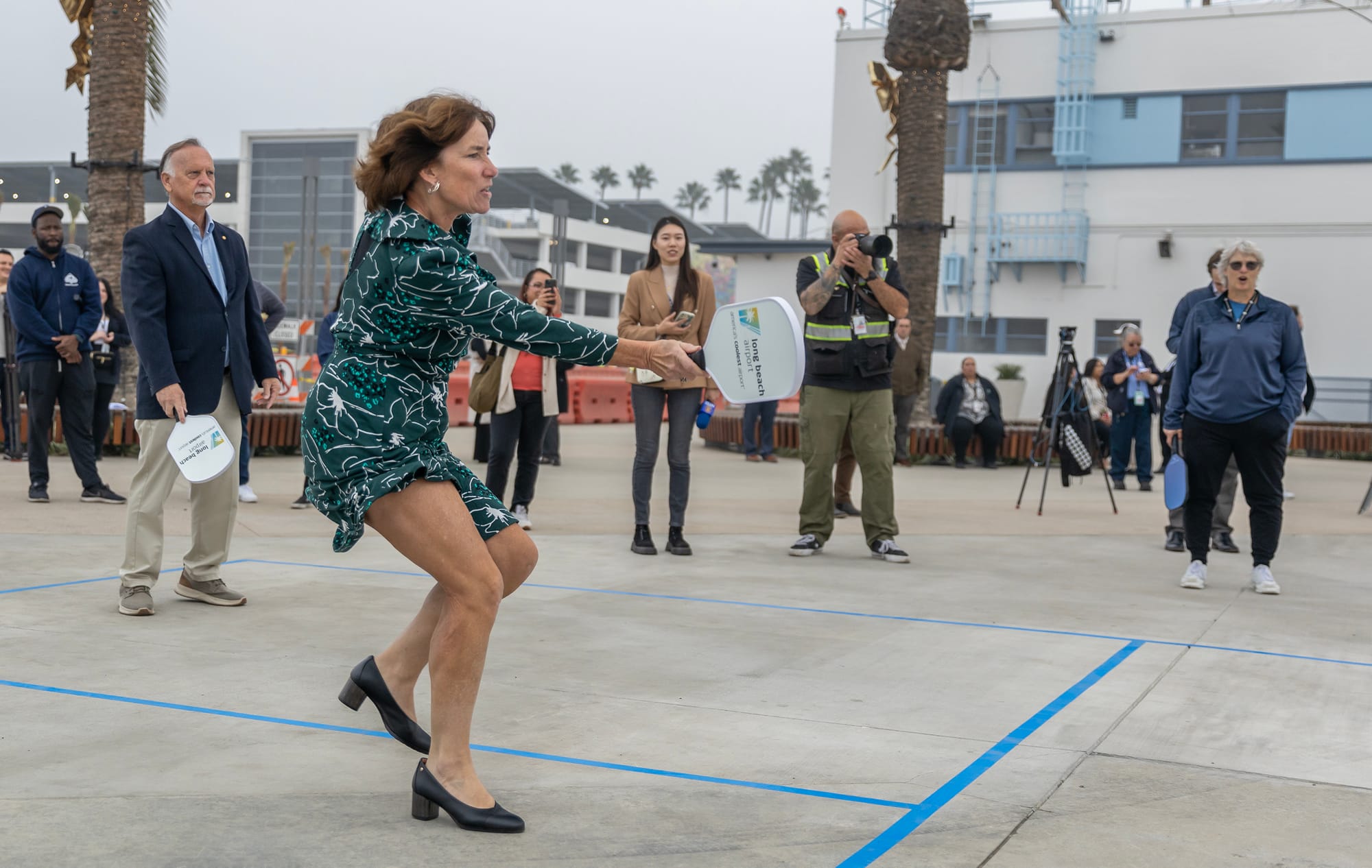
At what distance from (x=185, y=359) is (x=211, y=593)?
1076mm

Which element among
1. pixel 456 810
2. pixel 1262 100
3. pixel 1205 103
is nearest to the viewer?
pixel 456 810

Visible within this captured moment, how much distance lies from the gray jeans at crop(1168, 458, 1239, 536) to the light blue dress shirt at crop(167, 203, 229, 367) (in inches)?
243

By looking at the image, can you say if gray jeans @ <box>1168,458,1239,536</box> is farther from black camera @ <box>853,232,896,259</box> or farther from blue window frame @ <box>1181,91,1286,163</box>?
blue window frame @ <box>1181,91,1286,163</box>

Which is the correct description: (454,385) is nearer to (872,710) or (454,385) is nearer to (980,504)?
(980,504)

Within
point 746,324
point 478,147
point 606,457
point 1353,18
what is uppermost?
point 1353,18

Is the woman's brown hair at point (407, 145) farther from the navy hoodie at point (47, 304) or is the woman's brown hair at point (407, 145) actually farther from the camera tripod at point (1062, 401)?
the camera tripod at point (1062, 401)

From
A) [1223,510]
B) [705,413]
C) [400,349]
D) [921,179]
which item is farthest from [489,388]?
[921,179]

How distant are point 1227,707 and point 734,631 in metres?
2.03

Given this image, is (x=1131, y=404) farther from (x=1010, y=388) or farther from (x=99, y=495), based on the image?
(x=1010, y=388)

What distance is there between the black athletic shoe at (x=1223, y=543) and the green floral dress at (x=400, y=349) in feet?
22.9

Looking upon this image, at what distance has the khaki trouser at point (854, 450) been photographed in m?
8.06

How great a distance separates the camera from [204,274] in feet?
19.5

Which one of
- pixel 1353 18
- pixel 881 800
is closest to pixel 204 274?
pixel 881 800

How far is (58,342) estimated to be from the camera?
32.3ft
